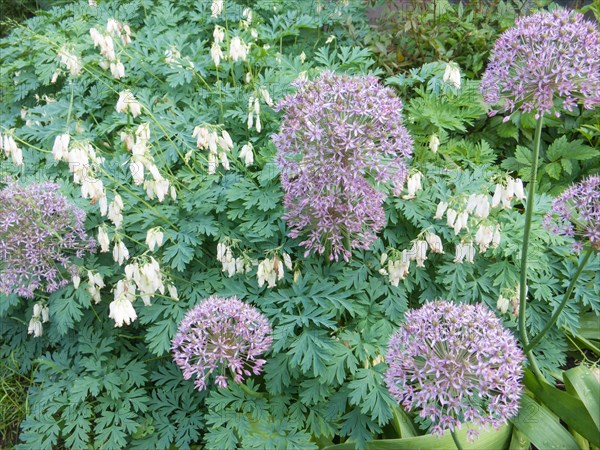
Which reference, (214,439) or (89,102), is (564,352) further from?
(89,102)

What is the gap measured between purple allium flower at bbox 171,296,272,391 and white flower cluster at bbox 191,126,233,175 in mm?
1049

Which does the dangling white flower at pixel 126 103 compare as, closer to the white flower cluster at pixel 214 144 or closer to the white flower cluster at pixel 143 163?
the white flower cluster at pixel 143 163

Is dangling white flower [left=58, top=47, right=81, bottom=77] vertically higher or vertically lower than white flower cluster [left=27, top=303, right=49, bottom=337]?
higher

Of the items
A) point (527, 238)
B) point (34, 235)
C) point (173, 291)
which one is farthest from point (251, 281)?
point (527, 238)

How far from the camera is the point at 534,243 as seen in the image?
147 inches

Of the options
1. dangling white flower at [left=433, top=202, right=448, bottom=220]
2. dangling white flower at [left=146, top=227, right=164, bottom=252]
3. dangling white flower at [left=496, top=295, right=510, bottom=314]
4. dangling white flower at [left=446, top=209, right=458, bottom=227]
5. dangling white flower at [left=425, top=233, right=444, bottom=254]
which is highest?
dangling white flower at [left=446, top=209, right=458, bottom=227]

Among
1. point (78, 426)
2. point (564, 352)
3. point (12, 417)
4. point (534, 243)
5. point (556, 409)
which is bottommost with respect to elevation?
point (12, 417)

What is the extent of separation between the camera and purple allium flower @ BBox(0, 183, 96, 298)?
143 inches

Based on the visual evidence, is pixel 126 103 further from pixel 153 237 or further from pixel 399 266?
pixel 399 266

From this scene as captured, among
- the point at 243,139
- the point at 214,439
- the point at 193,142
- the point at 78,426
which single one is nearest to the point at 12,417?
Result: the point at 78,426

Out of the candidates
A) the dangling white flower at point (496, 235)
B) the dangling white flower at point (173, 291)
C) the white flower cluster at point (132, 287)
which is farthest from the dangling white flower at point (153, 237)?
the dangling white flower at point (496, 235)

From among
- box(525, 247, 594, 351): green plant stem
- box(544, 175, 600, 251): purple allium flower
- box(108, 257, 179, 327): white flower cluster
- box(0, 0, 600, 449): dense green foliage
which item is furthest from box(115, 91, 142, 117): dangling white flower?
box(525, 247, 594, 351): green plant stem

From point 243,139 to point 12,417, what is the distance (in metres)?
2.89

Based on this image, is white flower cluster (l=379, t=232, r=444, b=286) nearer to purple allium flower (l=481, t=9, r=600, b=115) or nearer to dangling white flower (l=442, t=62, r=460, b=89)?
purple allium flower (l=481, t=9, r=600, b=115)
